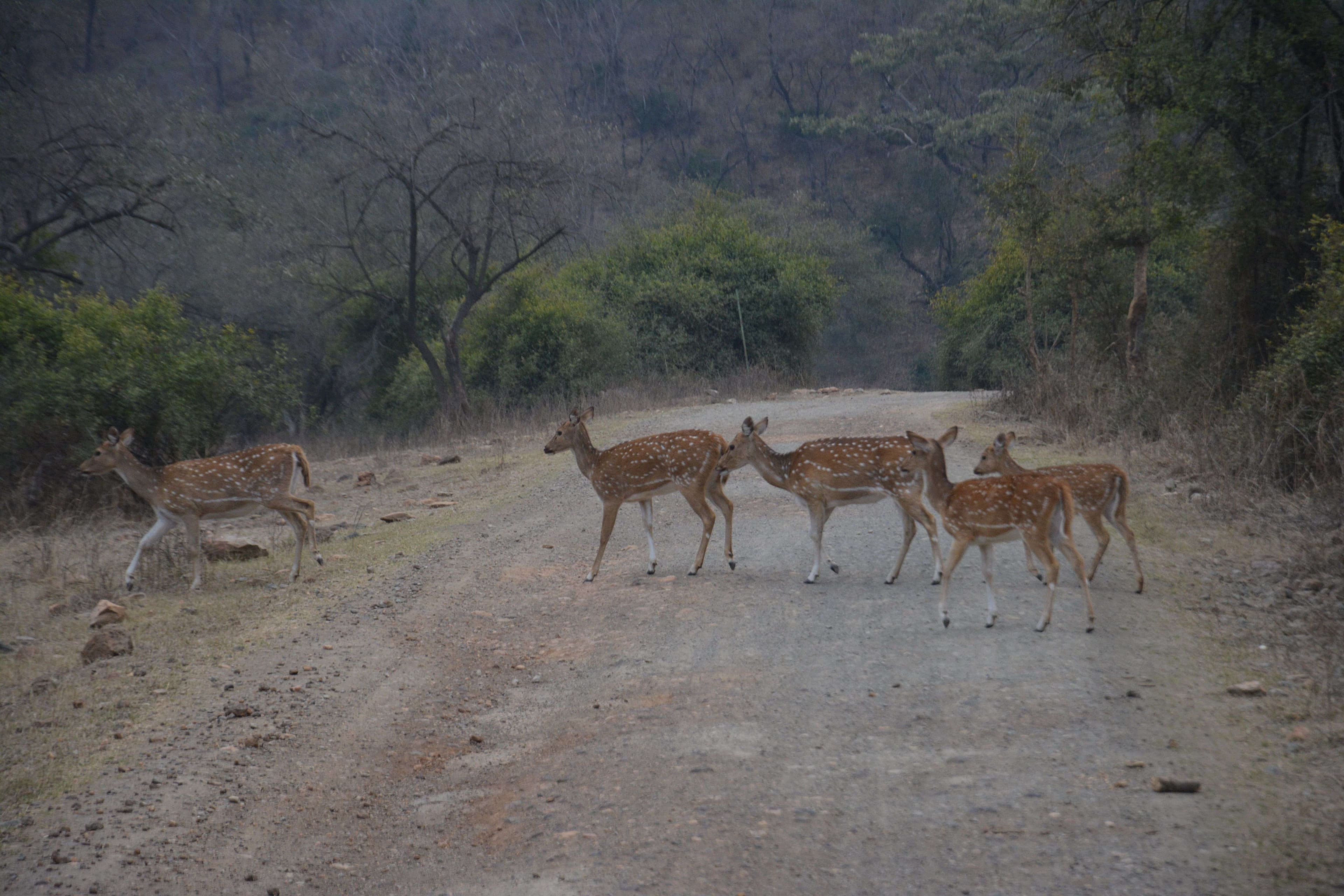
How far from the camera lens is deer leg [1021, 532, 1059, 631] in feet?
26.9

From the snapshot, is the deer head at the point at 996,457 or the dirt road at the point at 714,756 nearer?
the dirt road at the point at 714,756

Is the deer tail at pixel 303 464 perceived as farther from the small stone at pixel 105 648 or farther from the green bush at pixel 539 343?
the green bush at pixel 539 343

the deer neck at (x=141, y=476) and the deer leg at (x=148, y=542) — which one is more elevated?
the deer neck at (x=141, y=476)

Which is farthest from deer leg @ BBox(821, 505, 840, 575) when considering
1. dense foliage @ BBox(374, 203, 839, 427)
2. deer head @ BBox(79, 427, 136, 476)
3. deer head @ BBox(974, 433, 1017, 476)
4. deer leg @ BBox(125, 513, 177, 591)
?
dense foliage @ BBox(374, 203, 839, 427)

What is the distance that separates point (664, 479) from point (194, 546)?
494 centimetres

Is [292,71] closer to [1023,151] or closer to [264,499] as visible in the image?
[1023,151]

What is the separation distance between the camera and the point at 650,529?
1120 centimetres

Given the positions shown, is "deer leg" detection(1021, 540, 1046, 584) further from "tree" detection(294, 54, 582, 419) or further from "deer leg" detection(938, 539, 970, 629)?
"tree" detection(294, 54, 582, 419)

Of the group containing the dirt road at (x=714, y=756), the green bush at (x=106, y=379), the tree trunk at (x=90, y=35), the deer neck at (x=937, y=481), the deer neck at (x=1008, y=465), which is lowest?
the dirt road at (x=714, y=756)

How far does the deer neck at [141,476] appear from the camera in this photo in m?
11.9

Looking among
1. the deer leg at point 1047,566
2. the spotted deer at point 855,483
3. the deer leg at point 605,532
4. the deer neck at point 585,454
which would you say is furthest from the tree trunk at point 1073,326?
the deer leg at point 1047,566

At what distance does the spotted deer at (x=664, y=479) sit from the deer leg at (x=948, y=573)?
259cm

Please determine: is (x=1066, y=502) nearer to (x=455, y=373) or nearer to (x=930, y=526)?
(x=930, y=526)

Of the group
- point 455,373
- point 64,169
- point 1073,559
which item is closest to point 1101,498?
point 1073,559
